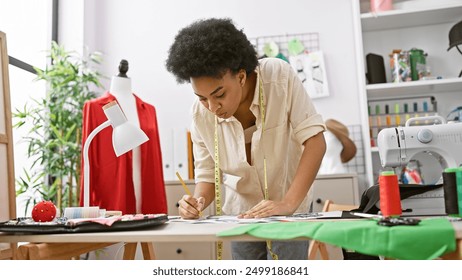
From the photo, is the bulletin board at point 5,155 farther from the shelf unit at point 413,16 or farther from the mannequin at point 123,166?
the shelf unit at point 413,16

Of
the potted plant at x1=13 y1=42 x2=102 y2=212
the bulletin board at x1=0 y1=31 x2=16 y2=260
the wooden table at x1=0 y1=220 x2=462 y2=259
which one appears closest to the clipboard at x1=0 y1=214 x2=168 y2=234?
the wooden table at x1=0 y1=220 x2=462 y2=259

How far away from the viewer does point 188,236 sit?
36.8 inches

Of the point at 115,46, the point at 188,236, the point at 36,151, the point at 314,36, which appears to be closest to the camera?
the point at 188,236

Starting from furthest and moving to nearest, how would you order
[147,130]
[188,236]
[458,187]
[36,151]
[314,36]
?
[314,36] < [36,151] < [147,130] < [458,187] < [188,236]

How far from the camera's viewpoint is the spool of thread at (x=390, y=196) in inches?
40.0

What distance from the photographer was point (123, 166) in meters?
2.49

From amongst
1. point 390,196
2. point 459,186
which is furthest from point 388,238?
point 459,186

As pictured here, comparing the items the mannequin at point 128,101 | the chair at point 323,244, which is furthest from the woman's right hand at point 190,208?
the mannequin at point 128,101

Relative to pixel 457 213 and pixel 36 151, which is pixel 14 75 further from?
pixel 457 213

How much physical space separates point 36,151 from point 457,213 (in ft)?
8.62

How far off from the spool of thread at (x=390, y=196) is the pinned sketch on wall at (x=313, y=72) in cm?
224

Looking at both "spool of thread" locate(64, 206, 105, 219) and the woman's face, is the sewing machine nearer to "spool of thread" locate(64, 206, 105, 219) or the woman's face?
the woman's face

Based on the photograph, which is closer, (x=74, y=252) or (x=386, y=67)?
(x=74, y=252)

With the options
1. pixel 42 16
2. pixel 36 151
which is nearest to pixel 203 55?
pixel 36 151
